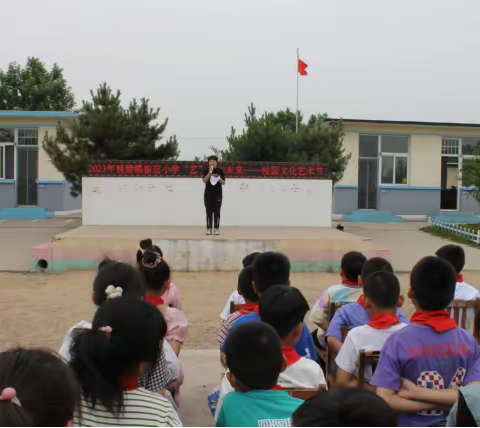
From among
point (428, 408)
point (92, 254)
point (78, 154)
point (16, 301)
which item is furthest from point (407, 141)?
point (428, 408)

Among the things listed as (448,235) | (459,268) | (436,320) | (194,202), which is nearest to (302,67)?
(448,235)

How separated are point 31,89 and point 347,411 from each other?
31840mm

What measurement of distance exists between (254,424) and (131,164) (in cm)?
1171

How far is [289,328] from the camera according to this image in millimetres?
2443

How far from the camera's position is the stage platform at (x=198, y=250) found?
9742 mm

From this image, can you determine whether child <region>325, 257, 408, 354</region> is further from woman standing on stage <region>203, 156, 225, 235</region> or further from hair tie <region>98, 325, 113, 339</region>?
woman standing on stage <region>203, 156, 225, 235</region>

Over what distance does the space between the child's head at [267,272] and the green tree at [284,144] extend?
45.2ft

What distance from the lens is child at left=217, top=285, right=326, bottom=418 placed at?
92.5 inches

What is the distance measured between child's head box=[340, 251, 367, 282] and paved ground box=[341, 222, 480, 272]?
696 cm

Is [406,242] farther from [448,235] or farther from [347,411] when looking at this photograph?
[347,411]

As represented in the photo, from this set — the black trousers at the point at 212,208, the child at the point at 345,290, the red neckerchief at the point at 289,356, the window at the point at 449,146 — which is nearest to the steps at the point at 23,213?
the black trousers at the point at 212,208

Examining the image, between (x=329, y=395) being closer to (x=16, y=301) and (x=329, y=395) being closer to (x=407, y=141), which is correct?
(x=16, y=301)

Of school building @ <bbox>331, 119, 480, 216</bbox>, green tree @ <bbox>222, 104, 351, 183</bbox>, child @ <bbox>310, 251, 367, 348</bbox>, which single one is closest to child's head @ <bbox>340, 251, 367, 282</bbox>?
child @ <bbox>310, 251, 367, 348</bbox>

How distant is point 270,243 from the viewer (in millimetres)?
9945
